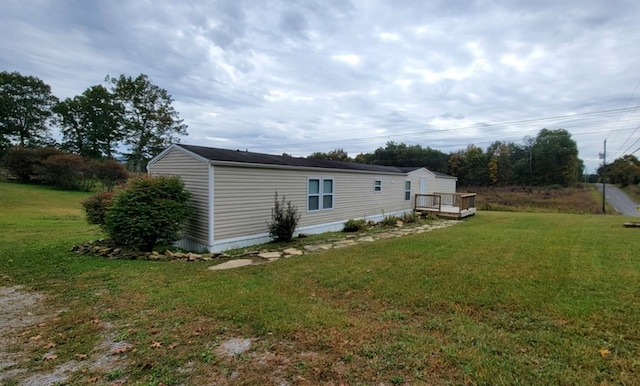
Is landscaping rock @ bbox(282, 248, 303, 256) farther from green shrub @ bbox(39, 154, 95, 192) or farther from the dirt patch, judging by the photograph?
green shrub @ bbox(39, 154, 95, 192)

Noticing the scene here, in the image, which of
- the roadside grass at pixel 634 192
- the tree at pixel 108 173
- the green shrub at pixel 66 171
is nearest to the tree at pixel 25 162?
the green shrub at pixel 66 171

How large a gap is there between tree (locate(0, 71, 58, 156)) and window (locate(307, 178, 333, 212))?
118ft

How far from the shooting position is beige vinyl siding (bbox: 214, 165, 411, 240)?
7844mm

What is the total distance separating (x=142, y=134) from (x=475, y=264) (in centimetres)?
3679

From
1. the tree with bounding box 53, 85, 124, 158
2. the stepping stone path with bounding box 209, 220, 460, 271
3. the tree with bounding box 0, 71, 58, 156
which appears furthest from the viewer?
the tree with bounding box 53, 85, 124, 158

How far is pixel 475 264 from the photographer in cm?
573

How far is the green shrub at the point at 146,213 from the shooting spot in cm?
701

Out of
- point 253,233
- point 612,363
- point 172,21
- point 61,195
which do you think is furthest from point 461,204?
point 61,195

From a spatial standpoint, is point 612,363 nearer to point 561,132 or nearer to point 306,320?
point 306,320

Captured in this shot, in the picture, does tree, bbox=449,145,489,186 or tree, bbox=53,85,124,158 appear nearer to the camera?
tree, bbox=53,85,124,158

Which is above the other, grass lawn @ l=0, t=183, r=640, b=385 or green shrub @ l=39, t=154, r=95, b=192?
green shrub @ l=39, t=154, r=95, b=192

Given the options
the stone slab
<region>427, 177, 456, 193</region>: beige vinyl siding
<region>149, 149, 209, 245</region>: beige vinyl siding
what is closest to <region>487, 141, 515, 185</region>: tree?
<region>427, 177, 456, 193</region>: beige vinyl siding

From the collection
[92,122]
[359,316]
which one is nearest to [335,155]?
[92,122]

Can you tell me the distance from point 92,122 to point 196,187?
3412cm
